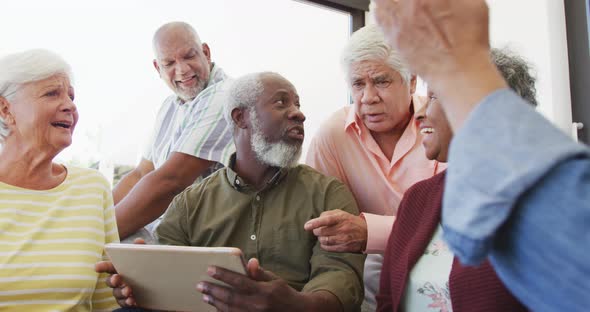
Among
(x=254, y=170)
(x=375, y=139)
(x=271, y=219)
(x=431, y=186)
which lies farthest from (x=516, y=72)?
(x=254, y=170)

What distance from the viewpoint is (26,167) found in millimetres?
1572

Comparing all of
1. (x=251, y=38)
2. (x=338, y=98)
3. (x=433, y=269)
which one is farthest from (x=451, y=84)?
(x=338, y=98)

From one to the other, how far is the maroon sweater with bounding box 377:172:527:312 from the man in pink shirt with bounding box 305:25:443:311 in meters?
0.46

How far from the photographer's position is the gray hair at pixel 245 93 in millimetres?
2051

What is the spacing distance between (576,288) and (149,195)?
1.78 metres

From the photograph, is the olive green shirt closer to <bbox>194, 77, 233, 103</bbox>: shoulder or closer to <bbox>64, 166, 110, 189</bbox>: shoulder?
<bbox>64, 166, 110, 189</bbox>: shoulder

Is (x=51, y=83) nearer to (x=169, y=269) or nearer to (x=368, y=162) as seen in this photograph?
(x=169, y=269)

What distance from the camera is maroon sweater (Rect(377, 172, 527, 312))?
107 cm

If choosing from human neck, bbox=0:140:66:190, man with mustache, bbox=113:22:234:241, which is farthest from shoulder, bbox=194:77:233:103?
human neck, bbox=0:140:66:190

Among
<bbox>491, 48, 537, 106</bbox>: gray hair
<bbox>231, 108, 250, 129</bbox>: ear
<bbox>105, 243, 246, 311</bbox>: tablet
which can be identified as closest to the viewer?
<bbox>105, 243, 246, 311</bbox>: tablet

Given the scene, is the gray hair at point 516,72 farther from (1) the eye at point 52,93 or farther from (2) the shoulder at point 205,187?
(1) the eye at point 52,93

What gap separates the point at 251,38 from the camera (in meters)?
3.45

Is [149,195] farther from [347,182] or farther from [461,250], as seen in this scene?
[461,250]

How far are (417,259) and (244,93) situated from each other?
104cm
